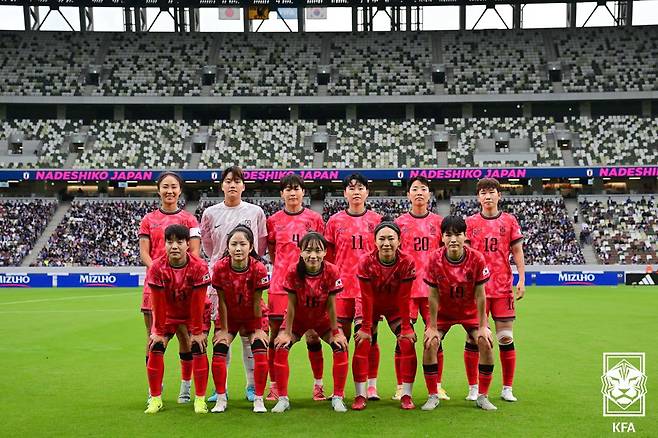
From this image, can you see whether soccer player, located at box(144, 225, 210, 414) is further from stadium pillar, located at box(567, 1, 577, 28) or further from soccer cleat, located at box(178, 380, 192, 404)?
stadium pillar, located at box(567, 1, 577, 28)

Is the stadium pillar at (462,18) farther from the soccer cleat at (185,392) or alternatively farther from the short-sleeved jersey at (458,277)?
the soccer cleat at (185,392)

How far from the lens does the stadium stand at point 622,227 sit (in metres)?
45.6

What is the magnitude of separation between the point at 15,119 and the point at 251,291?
54326 millimetres

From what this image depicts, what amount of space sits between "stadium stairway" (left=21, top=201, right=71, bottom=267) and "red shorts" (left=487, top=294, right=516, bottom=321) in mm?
42259

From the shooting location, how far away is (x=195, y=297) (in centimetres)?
851

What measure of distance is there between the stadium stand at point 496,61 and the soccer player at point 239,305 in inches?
1975

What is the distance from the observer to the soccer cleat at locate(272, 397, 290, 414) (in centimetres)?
835

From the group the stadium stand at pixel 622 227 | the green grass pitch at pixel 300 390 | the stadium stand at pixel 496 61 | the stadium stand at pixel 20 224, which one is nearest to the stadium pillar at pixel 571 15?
the stadium stand at pixel 496 61

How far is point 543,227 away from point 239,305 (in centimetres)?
4313

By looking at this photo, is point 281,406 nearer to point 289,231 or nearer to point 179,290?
point 179,290

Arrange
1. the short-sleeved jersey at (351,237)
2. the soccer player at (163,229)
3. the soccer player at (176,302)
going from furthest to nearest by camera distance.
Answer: the short-sleeved jersey at (351,237) → the soccer player at (163,229) → the soccer player at (176,302)

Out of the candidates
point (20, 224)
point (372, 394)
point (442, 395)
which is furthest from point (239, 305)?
point (20, 224)

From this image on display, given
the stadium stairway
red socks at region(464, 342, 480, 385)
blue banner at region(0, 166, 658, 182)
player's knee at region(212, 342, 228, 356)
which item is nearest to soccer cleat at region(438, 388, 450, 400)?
red socks at region(464, 342, 480, 385)

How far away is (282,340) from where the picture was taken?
842cm
